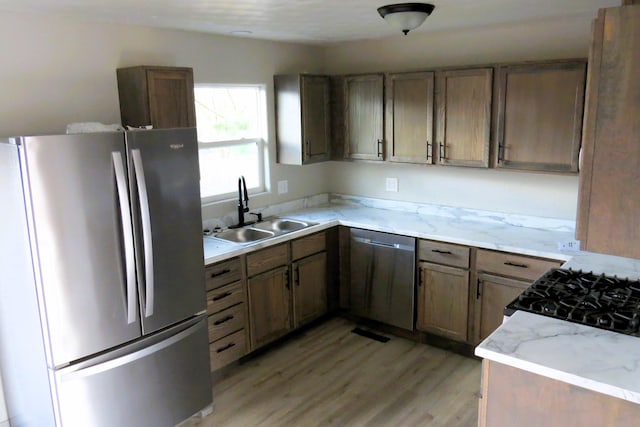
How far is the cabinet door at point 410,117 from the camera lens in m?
3.79

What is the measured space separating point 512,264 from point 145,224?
7.39 feet

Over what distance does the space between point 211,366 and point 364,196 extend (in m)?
2.08

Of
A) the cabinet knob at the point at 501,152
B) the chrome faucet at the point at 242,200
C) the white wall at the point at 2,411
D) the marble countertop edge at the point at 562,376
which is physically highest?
the cabinet knob at the point at 501,152

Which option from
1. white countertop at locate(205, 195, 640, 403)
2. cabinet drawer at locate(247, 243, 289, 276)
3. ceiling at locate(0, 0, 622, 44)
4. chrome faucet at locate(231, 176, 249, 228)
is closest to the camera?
white countertop at locate(205, 195, 640, 403)

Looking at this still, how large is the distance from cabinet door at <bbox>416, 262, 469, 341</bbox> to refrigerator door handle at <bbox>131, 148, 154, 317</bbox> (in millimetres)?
1942

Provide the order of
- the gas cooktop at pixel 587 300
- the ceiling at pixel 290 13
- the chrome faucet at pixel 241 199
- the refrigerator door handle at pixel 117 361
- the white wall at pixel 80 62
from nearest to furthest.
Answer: the gas cooktop at pixel 587 300 < the refrigerator door handle at pixel 117 361 < the ceiling at pixel 290 13 < the white wall at pixel 80 62 < the chrome faucet at pixel 241 199

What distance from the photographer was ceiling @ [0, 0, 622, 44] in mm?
2553

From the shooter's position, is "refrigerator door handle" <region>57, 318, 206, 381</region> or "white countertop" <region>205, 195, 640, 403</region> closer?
"white countertop" <region>205, 195, 640, 403</region>

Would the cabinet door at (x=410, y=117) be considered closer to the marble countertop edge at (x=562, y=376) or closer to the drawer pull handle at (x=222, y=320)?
the drawer pull handle at (x=222, y=320)

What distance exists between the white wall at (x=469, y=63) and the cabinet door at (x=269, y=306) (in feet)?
4.41

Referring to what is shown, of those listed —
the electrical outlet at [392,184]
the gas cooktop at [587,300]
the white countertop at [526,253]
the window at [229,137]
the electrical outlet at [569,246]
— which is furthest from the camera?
the electrical outlet at [392,184]

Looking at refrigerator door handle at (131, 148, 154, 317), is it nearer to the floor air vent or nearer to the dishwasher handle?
the dishwasher handle

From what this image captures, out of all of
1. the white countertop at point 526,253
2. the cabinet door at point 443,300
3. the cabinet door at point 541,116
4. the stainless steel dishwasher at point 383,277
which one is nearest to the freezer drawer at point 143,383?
the white countertop at point 526,253

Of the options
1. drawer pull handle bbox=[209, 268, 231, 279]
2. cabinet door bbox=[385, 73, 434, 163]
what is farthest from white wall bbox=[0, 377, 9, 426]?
cabinet door bbox=[385, 73, 434, 163]
